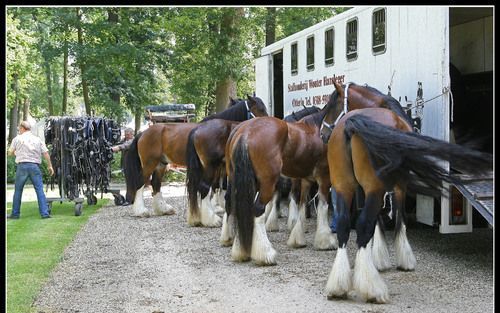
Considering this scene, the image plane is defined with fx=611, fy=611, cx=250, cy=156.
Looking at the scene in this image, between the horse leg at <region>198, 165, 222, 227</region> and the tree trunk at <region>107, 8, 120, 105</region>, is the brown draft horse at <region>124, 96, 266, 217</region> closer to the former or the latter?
the horse leg at <region>198, 165, 222, 227</region>

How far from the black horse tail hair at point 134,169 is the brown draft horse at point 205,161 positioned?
1864 millimetres

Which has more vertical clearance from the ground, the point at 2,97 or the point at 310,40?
the point at 310,40

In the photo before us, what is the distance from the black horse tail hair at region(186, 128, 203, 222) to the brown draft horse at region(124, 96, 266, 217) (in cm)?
111

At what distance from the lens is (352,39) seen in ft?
32.6

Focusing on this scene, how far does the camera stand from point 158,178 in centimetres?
1213

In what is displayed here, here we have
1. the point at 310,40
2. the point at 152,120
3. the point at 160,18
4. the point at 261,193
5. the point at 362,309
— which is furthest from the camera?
the point at 160,18

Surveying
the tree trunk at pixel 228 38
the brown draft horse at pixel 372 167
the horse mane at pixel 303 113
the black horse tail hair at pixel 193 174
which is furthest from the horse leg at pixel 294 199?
the tree trunk at pixel 228 38

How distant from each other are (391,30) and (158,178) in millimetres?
5644

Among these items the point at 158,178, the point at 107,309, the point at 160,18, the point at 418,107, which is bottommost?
the point at 107,309

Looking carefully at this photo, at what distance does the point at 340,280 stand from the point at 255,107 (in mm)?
5204

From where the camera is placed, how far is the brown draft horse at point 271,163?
717 cm

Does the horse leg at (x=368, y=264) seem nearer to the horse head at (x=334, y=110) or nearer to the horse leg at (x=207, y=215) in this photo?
the horse head at (x=334, y=110)

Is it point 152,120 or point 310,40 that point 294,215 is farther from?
point 152,120

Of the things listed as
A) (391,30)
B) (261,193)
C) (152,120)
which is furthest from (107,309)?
(152,120)
